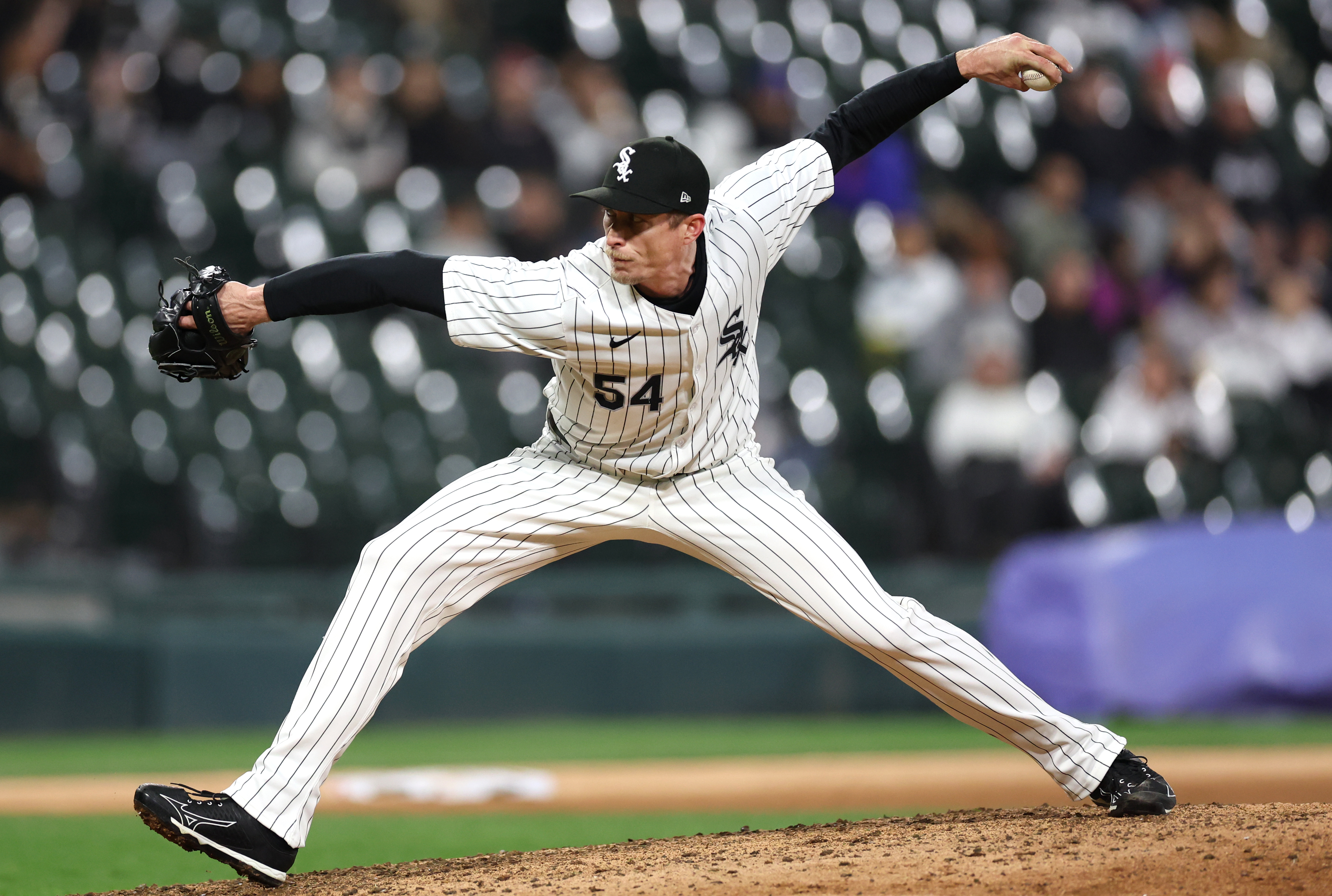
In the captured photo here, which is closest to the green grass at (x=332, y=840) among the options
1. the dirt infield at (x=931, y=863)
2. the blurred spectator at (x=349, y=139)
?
the dirt infield at (x=931, y=863)

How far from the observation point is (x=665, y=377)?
2939 mm

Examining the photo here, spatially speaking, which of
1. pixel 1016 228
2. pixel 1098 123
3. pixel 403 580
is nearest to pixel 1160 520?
pixel 1016 228

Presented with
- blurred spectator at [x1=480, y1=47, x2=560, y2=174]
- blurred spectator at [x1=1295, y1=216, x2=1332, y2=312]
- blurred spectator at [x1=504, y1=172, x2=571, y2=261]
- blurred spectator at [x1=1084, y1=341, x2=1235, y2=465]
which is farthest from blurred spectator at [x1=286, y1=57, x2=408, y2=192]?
blurred spectator at [x1=1295, y1=216, x2=1332, y2=312]

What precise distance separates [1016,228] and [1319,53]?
285cm

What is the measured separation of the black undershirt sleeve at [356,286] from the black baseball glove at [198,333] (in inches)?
3.8

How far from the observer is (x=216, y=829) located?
2.73m

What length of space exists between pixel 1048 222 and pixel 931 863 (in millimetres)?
5938

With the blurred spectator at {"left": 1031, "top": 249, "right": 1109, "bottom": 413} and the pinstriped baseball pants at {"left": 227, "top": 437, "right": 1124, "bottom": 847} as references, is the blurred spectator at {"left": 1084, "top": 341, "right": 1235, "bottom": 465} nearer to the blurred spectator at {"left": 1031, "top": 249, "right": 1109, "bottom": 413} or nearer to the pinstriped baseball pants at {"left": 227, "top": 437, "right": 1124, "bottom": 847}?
the blurred spectator at {"left": 1031, "top": 249, "right": 1109, "bottom": 413}

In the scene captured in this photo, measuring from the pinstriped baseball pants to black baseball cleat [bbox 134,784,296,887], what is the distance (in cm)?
9

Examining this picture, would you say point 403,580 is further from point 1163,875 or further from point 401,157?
point 401,157

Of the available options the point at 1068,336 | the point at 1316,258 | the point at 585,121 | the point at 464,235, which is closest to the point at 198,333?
the point at 464,235

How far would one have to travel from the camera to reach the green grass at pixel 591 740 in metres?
5.88

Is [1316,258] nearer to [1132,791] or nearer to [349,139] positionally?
[349,139]

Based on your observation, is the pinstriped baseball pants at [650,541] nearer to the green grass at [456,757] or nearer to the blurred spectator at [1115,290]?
the green grass at [456,757]
